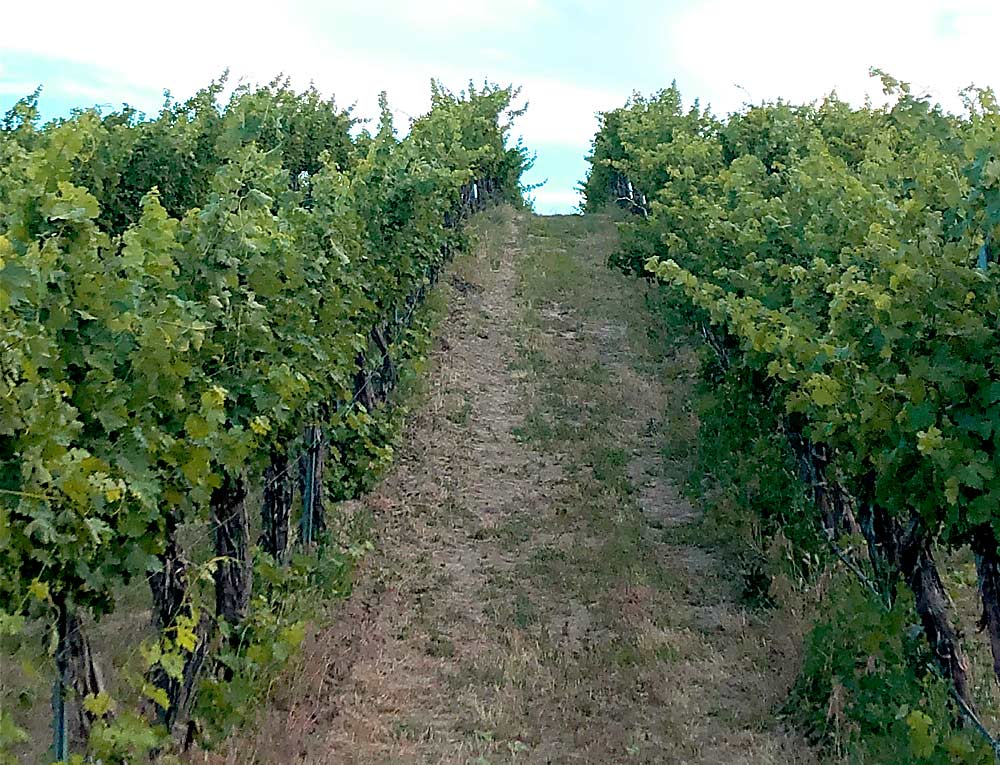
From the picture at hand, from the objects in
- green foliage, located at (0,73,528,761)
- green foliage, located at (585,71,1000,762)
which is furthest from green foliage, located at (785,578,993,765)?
green foliage, located at (0,73,528,761)

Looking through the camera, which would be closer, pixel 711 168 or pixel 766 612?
pixel 766 612

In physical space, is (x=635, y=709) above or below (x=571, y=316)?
below

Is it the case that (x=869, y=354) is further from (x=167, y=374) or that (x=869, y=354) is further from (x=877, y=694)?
(x=167, y=374)

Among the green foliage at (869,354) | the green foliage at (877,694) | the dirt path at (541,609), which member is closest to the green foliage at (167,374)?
the dirt path at (541,609)

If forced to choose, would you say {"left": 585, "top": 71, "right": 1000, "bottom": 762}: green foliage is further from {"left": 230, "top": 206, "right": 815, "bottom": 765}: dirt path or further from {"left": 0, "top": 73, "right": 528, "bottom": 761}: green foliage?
{"left": 0, "top": 73, "right": 528, "bottom": 761}: green foliage

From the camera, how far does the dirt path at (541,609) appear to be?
4855 mm

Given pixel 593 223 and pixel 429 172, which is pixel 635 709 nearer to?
pixel 429 172

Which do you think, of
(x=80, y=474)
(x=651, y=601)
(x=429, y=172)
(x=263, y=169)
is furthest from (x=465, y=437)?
(x=80, y=474)

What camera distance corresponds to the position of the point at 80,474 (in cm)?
264

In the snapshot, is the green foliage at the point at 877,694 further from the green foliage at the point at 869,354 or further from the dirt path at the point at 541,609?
the dirt path at the point at 541,609

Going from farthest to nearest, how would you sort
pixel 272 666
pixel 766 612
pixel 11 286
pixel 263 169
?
pixel 766 612, pixel 263 169, pixel 272 666, pixel 11 286

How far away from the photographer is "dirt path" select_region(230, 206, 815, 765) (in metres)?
4.86

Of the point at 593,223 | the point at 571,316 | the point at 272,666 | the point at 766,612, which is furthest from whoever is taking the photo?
the point at 593,223

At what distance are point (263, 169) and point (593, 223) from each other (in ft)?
57.1
